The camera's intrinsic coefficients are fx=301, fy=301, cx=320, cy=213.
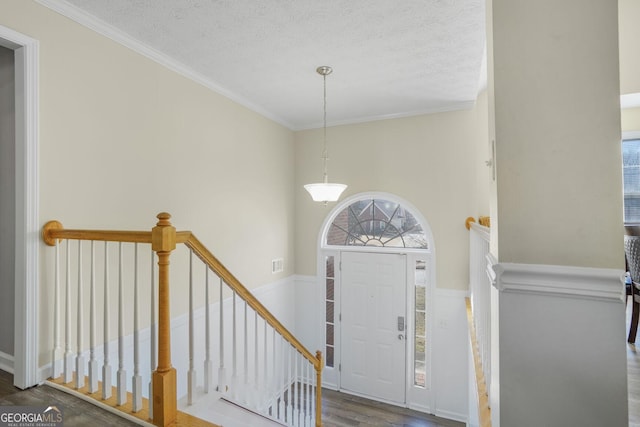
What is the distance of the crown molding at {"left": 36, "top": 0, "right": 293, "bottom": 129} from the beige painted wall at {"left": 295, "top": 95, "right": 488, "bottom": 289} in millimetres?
1605

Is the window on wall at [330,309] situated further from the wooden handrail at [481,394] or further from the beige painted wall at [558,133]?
the beige painted wall at [558,133]

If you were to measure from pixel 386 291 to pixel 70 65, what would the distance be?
3844mm

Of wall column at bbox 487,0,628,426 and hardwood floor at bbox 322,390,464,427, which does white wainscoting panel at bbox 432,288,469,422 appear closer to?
hardwood floor at bbox 322,390,464,427

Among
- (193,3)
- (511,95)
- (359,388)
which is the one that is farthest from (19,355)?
(359,388)

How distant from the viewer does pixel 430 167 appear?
3809 mm

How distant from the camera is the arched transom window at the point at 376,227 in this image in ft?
13.2

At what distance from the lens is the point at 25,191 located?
5.47 ft

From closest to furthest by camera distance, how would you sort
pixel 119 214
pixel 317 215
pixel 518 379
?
pixel 518 379
pixel 119 214
pixel 317 215

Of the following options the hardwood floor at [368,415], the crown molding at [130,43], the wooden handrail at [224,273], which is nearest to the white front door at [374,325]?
the hardwood floor at [368,415]

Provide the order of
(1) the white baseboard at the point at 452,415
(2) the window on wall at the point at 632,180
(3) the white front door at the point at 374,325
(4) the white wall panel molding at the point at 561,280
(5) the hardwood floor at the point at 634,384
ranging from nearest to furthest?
(4) the white wall panel molding at the point at 561,280, (5) the hardwood floor at the point at 634,384, (2) the window on wall at the point at 632,180, (1) the white baseboard at the point at 452,415, (3) the white front door at the point at 374,325

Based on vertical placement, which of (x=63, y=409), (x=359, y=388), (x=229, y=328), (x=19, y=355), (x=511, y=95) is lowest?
(x=359, y=388)

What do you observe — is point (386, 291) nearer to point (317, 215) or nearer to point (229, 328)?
point (317, 215)

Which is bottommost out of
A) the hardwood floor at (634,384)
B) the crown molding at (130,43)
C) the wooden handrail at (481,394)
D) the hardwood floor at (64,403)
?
the wooden handrail at (481,394)

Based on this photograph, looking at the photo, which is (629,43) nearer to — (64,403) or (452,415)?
(64,403)
